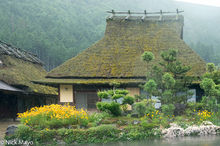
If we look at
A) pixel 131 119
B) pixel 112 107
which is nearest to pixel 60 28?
pixel 112 107

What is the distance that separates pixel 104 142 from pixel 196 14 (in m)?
113

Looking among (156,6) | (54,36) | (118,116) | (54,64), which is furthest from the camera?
(156,6)

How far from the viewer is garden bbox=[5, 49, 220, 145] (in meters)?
12.3

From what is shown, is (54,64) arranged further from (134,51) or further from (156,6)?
(156,6)

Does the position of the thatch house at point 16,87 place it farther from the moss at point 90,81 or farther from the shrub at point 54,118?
the shrub at point 54,118

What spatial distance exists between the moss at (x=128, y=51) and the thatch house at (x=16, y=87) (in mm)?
2913

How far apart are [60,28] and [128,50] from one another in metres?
44.0

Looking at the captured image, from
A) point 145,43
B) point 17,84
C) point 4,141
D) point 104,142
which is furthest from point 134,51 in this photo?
point 4,141

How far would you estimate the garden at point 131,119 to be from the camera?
40.3ft

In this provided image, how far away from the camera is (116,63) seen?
20.4 metres

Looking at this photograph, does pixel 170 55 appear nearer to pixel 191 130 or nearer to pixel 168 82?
pixel 168 82

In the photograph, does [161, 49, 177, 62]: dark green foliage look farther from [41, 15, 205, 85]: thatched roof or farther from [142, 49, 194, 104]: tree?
[41, 15, 205, 85]: thatched roof

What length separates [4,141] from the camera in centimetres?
1230

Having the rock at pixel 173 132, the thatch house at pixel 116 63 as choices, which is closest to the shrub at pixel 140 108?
the rock at pixel 173 132
